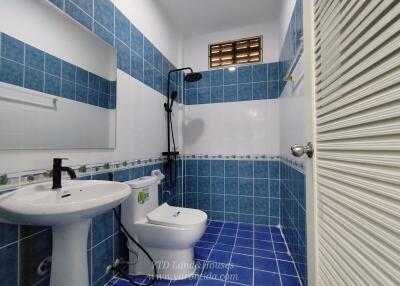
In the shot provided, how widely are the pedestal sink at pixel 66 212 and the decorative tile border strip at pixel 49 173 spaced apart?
7 centimetres

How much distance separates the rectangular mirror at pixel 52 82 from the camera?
3.07 feet

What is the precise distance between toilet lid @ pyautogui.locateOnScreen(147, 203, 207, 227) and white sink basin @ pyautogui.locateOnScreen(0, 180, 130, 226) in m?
0.55

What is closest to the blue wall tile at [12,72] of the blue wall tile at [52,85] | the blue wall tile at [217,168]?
the blue wall tile at [52,85]

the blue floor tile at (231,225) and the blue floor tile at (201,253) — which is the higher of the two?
the blue floor tile at (201,253)

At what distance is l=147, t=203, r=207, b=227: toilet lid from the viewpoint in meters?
1.47

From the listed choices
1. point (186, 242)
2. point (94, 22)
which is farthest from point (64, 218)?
point (94, 22)

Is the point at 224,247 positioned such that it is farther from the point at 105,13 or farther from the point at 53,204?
the point at 105,13

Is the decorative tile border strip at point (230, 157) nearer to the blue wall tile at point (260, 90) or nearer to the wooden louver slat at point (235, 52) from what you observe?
the blue wall tile at point (260, 90)

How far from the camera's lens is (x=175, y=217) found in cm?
157

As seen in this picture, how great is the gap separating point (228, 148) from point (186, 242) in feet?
4.61

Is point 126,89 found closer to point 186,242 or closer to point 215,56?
point 186,242

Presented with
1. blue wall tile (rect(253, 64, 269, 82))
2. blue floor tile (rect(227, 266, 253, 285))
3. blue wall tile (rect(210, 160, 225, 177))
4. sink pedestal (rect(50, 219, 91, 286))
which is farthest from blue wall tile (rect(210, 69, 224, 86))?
sink pedestal (rect(50, 219, 91, 286))

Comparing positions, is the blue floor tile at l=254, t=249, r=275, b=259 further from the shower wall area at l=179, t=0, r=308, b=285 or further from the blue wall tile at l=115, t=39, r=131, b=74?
the blue wall tile at l=115, t=39, r=131, b=74

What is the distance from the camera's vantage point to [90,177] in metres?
1.32
